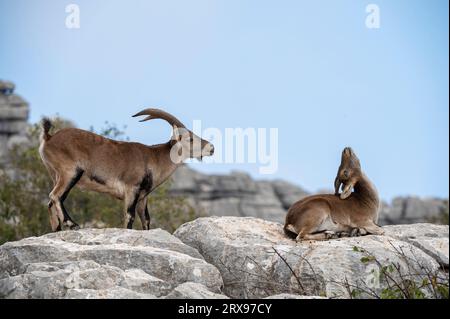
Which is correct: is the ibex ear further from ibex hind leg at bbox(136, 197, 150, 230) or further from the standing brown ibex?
ibex hind leg at bbox(136, 197, 150, 230)

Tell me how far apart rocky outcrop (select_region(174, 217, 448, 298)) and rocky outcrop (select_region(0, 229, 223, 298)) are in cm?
65

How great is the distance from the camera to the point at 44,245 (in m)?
12.6

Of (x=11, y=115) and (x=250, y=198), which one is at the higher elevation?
(x=11, y=115)

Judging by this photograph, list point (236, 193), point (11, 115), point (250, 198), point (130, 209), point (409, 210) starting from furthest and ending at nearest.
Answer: point (236, 193) < point (250, 198) < point (409, 210) < point (11, 115) < point (130, 209)

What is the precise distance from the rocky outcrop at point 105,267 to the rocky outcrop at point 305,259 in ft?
2.12

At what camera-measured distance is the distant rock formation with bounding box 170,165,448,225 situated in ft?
244

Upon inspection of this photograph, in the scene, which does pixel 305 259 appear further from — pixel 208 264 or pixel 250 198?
pixel 250 198

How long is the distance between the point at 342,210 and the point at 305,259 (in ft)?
8.36

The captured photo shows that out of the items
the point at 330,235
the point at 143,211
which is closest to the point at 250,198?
the point at 143,211

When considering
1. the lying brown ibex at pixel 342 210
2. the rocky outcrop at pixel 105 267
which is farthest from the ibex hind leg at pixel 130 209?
the lying brown ibex at pixel 342 210

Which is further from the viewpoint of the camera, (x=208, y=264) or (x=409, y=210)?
(x=409, y=210)

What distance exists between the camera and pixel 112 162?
15.7 meters

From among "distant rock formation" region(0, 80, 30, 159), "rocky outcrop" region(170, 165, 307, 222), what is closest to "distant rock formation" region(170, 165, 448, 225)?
"rocky outcrop" region(170, 165, 307, 222)
